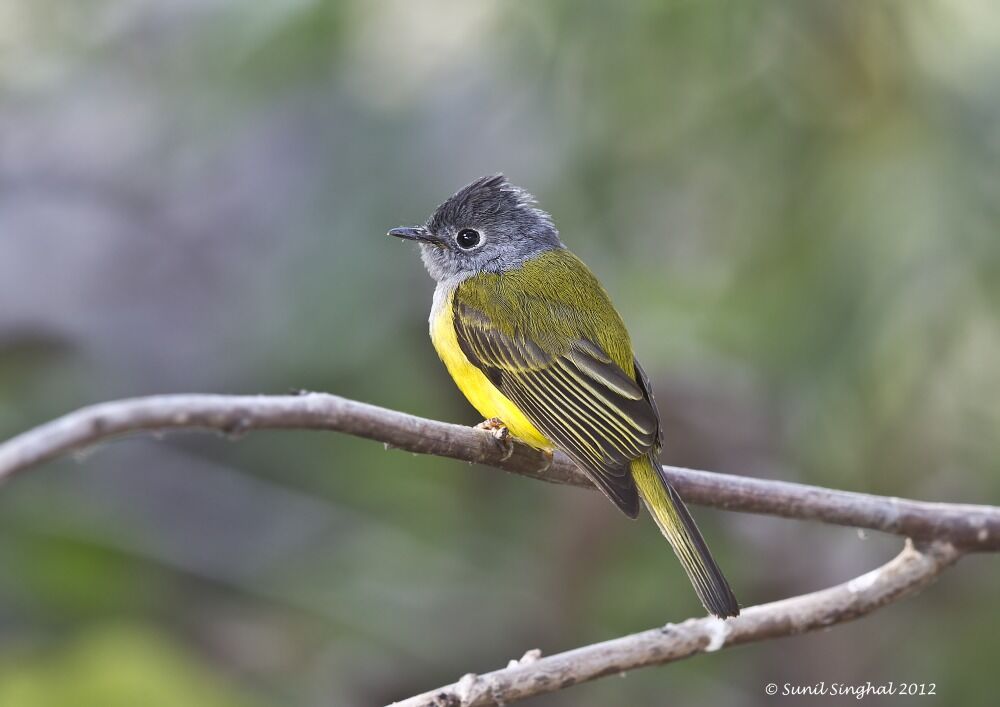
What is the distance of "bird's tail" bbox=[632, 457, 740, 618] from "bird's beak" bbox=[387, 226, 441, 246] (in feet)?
3.69

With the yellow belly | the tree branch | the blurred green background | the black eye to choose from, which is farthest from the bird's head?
the tree branch

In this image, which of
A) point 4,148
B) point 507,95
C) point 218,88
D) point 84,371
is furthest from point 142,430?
point 4,148

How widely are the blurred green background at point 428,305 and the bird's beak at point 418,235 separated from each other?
77 centimetres

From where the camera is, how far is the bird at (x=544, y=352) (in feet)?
9.61

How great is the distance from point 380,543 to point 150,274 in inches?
70.6

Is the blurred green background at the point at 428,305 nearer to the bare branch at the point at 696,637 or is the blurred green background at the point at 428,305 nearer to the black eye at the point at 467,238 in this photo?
the black eye at the point at 467,238

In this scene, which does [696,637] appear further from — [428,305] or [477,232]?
[428,305]

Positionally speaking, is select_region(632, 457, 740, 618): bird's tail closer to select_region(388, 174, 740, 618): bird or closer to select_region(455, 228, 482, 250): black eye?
select_region(388, 174, 740, 618): bird

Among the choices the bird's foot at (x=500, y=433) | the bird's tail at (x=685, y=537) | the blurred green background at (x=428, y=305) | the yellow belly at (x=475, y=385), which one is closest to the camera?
the bird's tail at (x=685, y=537)

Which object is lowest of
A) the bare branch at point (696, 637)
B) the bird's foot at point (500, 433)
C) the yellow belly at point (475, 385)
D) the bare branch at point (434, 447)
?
the bare branch at point (696, 637)

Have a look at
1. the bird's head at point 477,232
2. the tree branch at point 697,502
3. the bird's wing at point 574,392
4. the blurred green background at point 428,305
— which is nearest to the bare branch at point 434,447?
the tree branch at point 697,502

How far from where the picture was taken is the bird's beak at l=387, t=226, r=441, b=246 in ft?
12.4

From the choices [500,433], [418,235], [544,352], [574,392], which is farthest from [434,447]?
[418,235]

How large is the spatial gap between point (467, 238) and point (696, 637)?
158 centimetres
